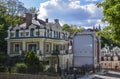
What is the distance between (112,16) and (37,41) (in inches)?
1328

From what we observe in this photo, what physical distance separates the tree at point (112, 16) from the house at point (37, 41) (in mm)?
30724

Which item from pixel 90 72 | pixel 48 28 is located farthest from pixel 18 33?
pixel 90 72

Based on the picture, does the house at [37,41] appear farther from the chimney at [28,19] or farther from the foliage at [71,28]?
the foliage at [71,28]

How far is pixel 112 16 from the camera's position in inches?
516

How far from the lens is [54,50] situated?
4991 centimetres

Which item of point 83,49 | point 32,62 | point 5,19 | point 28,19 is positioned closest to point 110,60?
point 83,49

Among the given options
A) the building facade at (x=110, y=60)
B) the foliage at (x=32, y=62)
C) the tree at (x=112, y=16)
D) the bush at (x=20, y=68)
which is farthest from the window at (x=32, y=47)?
the tree at (x=112, y=16)

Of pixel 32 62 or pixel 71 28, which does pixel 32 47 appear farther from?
pixel 71 28

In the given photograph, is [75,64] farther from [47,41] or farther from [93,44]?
[47,41]

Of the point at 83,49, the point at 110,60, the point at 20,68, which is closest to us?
the point at 20,68

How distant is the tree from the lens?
12.6 meters

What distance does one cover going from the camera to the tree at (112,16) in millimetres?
12596

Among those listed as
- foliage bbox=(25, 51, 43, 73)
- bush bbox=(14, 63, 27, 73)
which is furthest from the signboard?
bush bbox=(14, 63, 27, 73)

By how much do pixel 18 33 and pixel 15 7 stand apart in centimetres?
2093
